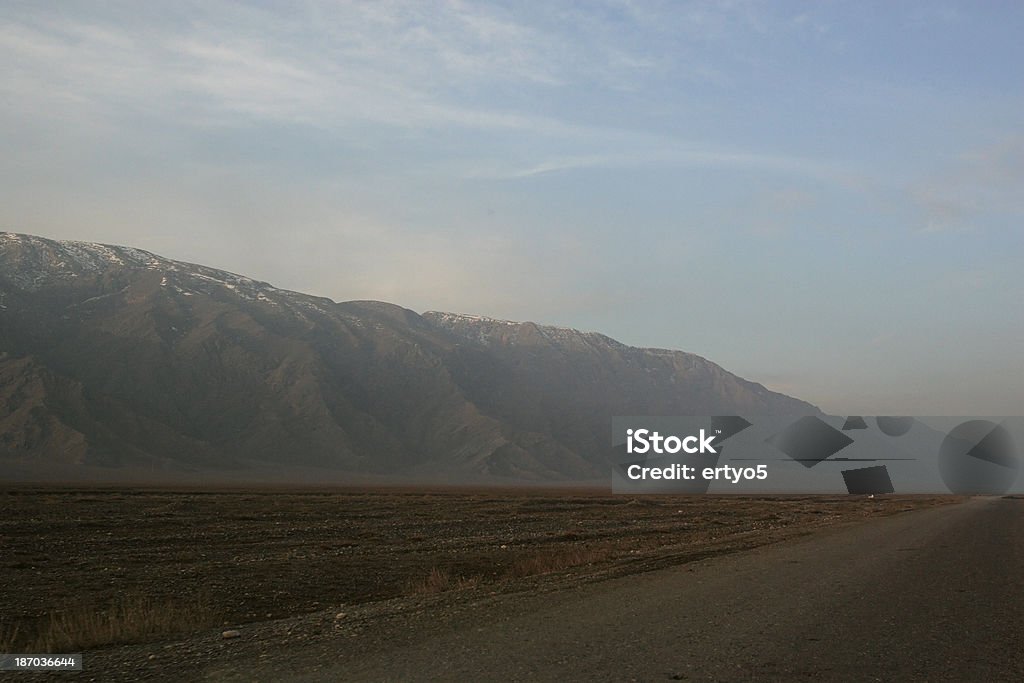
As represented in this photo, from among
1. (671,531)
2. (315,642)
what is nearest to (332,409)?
(671,531)

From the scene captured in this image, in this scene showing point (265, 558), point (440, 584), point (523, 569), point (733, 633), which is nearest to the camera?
point (733, 633)

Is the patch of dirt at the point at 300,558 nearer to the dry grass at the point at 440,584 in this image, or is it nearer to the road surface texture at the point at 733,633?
the dry grass at the point at 440,584

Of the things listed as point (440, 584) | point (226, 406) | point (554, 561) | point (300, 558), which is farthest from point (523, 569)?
point (226, 406)

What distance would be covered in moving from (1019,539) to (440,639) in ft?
68.4

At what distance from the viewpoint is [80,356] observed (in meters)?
171

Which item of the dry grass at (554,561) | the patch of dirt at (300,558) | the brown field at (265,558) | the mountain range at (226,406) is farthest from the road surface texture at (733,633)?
the mountain range at (226,406)

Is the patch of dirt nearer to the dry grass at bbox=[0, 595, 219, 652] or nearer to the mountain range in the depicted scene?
the dry grass at bbox=[0, 595, 219, 652]

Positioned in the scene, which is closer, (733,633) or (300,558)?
(733,633)

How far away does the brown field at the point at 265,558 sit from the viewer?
53.6 ft

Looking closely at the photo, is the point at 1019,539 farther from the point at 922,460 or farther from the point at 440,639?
the point at 922,460

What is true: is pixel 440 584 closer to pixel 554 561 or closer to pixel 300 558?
pixel 554 561

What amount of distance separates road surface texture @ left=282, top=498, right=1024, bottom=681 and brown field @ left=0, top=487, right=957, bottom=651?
12.0 feet

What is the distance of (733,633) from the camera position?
10969 mm

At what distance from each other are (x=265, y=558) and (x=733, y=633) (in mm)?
18831
